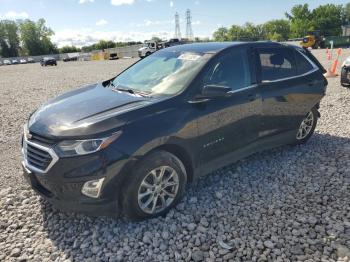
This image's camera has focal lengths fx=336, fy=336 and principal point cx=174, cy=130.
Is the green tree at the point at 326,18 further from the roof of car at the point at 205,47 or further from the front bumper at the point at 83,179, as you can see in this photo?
the front bumper at the point at 83,179

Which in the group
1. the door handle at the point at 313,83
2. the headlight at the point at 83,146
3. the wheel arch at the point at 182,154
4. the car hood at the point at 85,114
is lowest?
the wheel arch at the point at 182,154

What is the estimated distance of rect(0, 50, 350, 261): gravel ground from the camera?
3.20 metres

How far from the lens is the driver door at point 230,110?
3.94 m

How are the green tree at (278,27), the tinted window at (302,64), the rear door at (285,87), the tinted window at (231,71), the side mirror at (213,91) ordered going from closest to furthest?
the side mirror at (213,91) < the tinted window at (231,71) < the rear door at (285,87) < the tinted window at (302,64) < the green tree at (278,27)

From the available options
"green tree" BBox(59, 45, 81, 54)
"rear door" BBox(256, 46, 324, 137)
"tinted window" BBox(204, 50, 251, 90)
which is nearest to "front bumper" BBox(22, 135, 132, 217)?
"tinted window" BBox(204, 50, 251, 90)

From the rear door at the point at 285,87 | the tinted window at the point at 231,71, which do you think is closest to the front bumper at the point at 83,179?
the tinted window at the point at 231,71

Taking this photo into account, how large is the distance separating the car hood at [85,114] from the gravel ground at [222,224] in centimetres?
109

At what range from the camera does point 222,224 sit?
3584 mm

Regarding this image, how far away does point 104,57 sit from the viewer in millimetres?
58875

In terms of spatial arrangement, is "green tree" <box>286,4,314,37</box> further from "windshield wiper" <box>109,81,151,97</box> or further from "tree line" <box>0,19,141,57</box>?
"windshield wiper" <box>109,81,151,97</box>

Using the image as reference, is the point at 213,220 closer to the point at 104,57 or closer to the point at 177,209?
the point at 177,209

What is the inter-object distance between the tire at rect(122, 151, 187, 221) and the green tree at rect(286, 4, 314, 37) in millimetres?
91420

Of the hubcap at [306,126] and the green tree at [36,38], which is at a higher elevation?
the green tree at [36,38]

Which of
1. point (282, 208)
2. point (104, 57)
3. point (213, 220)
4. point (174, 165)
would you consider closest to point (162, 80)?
point (174, 165)
